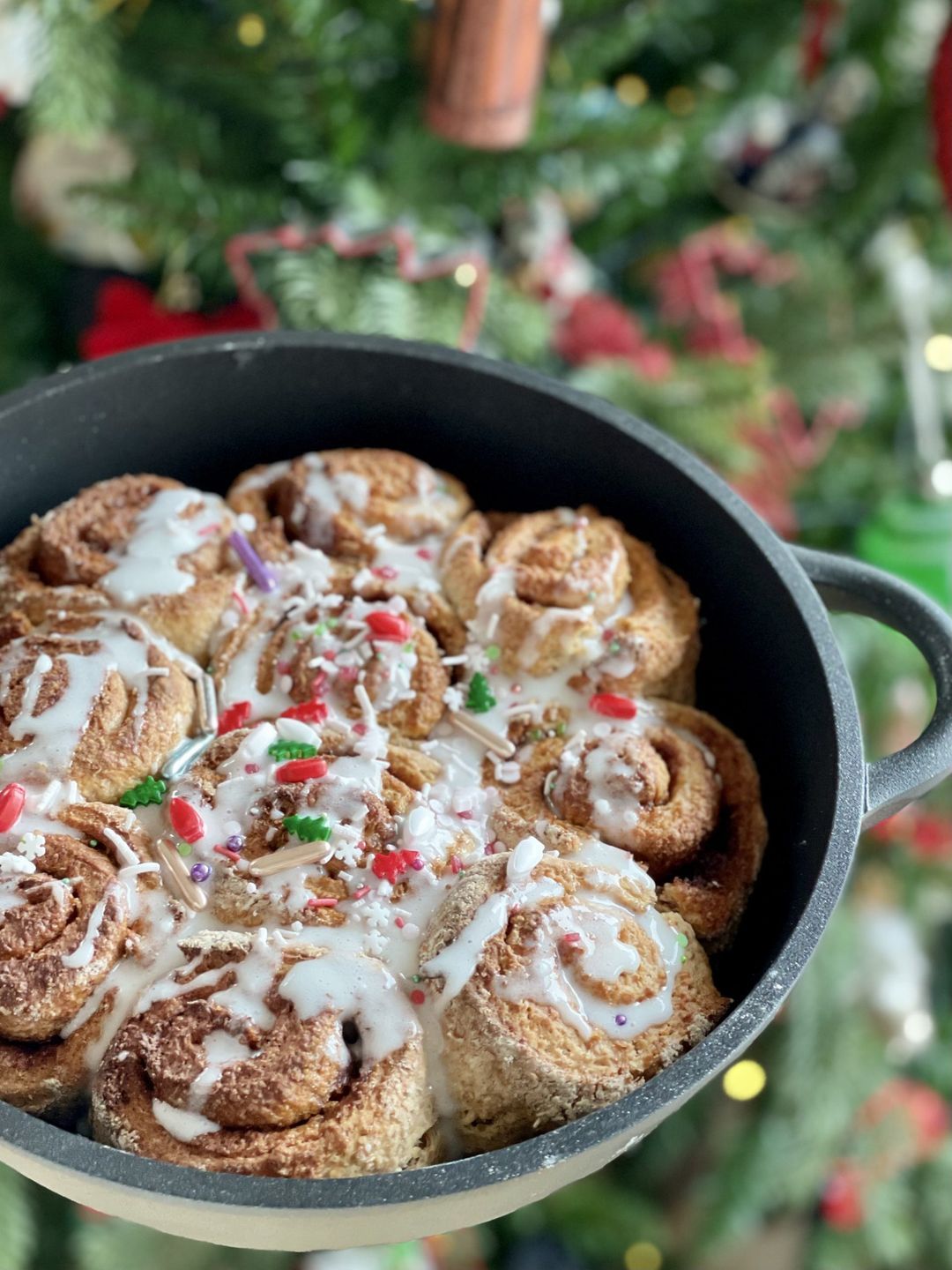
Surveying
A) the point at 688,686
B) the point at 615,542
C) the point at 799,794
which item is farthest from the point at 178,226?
the point at 799,794

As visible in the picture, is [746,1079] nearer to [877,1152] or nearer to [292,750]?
[877,1152]

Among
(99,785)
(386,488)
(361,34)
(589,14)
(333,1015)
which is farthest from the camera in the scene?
(589,14)

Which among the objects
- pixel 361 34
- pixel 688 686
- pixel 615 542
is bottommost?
pixel 688 686

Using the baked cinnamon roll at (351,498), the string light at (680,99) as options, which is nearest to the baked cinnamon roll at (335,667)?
the baked cinnamon roll at (351,498)

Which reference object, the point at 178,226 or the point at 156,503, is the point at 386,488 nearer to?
the point at 156,503

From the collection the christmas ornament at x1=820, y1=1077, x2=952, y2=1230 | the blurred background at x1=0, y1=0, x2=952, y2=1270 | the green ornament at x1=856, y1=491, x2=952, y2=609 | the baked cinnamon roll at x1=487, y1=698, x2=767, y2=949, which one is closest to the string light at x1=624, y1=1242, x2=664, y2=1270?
the blurred background at x1=0, y1=0, x2=952, y2=1270

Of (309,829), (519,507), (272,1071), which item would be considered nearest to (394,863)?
(309,829)
